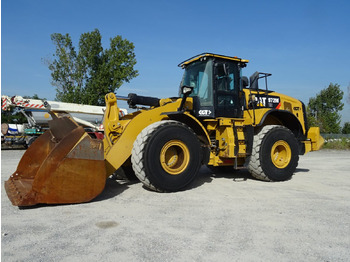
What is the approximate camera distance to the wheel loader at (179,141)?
4188 mm

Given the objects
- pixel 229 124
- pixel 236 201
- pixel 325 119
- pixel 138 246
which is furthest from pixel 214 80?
pixel 325 119

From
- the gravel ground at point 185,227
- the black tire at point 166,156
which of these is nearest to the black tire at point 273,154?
the gravel ground at point 185,227

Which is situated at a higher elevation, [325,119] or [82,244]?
[325,119]

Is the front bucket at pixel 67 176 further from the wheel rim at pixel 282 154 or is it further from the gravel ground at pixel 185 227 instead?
the wheel rim at pixel 282 154

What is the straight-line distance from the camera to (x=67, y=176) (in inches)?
162

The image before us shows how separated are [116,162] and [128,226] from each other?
5.41 ft

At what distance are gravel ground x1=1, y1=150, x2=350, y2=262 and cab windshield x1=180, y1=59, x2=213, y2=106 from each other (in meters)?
1.99

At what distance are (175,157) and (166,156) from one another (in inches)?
6.7

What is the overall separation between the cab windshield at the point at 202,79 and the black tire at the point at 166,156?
3.71 ft

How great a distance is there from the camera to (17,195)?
13.1 feet

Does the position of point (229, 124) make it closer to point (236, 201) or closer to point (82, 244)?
point (236, 201)

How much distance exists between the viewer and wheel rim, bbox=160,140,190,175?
16.7ft

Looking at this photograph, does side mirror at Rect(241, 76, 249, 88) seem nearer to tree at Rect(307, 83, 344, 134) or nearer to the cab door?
the cab door

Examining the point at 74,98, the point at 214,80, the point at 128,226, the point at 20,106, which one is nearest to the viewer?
the point at 128,226
